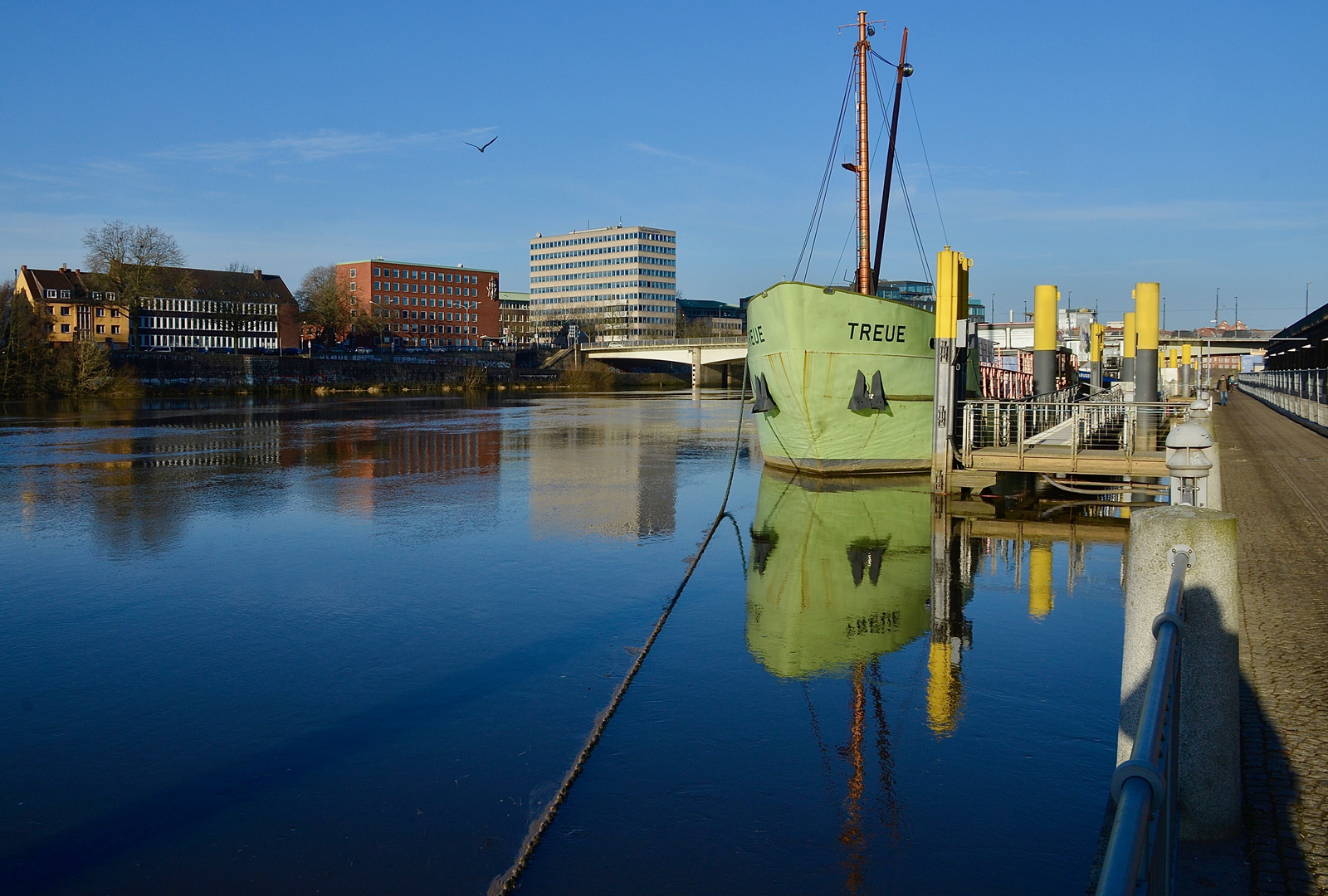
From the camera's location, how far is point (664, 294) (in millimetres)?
155000

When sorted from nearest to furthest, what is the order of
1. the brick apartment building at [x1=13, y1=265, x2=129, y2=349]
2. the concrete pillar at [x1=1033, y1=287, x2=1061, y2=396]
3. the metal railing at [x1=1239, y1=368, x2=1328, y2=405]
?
the concrete pillar at [x1=1033, y1=287, x2=1061, y2=396] → the metal railing at [x1=1239, y1=368, x2=1328, y2=405] → the brick apartment building at [x1=13, y1=265, x2=129, y2=349]

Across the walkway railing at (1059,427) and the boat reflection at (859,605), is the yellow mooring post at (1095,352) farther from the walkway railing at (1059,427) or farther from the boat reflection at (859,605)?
the boat reflection at (859,605)

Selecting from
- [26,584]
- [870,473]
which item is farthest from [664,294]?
[26,584]

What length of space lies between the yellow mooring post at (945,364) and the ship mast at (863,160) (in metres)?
5.89

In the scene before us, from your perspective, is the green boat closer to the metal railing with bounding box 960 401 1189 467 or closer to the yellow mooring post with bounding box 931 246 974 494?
the yellow mooring post with bounding box 931 246 974 494

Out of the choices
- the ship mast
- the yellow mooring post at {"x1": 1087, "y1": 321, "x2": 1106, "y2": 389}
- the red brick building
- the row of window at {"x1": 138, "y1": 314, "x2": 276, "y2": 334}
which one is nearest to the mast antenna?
the ship mast

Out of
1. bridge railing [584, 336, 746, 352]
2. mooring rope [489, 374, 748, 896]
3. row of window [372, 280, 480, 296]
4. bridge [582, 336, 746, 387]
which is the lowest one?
mooring rope [489, 374, 748, 896]

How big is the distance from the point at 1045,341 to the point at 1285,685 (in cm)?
1619

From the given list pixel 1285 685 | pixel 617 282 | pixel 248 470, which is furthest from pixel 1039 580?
pixel 617 282

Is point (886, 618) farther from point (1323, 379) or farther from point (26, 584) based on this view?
point (1323, 379)

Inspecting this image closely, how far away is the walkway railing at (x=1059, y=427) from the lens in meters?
15.9

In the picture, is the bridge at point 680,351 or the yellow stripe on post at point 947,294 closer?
the yellow stripe on post at point 947,294

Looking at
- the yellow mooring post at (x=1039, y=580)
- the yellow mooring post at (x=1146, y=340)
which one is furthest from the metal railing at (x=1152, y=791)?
the yellow mooring post at (x=1146, y=340)

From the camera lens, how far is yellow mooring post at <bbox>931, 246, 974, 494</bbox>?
16.9 metres
